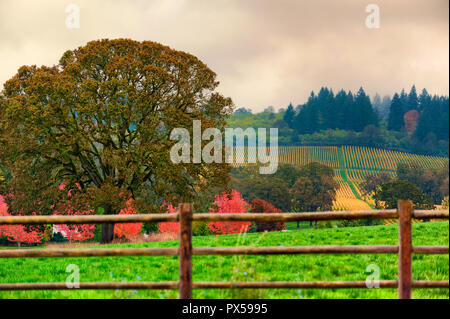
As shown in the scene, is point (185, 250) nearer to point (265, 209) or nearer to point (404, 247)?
point (404, 247)

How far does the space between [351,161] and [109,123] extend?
69481mm

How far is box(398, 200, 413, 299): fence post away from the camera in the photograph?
6.13 metres

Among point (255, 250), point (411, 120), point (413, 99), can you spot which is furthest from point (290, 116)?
point (255, 250)

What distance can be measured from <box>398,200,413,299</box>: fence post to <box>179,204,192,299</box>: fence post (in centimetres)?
305

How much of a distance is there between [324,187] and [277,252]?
60697 millimetres

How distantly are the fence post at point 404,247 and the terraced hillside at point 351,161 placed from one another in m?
60.3

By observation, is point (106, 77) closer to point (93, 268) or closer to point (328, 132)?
point (93, 268)

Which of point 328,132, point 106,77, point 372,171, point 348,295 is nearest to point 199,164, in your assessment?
point 106,77

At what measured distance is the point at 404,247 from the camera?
6.23 m

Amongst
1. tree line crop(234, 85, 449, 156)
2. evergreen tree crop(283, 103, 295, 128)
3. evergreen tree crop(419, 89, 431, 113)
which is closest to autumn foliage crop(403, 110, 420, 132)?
tree line crop(234, 85, 449, 156)

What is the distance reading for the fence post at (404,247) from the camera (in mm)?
6133

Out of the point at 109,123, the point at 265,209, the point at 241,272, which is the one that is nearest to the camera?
the point at 241,272

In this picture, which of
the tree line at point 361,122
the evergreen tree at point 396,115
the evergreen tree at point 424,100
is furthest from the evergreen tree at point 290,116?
the evergreen tree at point 424,100

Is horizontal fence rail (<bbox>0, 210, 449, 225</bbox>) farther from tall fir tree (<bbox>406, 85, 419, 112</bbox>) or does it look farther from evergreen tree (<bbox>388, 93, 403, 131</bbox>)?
evergreen tree (<bbox>388, 93, 403, 131</bbox>)
